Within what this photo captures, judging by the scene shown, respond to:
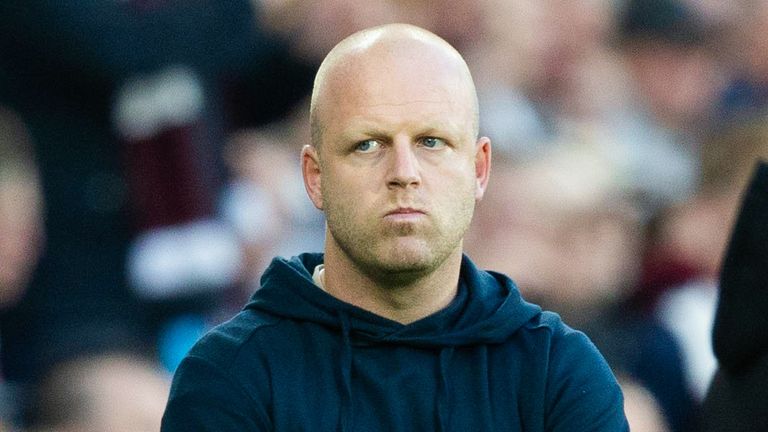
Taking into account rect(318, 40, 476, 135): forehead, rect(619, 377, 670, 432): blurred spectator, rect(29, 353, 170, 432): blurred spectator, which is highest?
rect(318, 40, 476, 135): forehead

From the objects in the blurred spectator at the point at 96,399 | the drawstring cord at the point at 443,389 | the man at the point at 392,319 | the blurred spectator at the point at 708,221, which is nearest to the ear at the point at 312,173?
the man at the point at 392,319

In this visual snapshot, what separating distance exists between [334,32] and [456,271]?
2.42 meters

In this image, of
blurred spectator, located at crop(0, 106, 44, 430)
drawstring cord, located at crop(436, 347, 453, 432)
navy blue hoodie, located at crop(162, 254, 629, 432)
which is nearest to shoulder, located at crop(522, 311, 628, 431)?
navy blue hoodie, located at crop(162, 254, 629, 432)

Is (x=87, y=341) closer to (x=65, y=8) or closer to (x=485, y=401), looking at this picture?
(x=65, y=8)

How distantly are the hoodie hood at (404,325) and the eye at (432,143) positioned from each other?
300 millimetres

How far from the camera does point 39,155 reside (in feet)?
15.1

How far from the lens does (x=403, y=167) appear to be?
103 inches

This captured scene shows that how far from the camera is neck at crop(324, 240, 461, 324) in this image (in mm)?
2742

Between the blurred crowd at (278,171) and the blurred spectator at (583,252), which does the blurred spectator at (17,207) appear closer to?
the blurred crowd at (278,171)

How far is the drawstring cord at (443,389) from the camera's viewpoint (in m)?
2.67

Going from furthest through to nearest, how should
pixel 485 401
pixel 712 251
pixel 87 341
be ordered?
pixel 712 251
pixel 87 341
pixel 485 401

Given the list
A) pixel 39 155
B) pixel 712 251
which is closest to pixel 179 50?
pixel 39 155

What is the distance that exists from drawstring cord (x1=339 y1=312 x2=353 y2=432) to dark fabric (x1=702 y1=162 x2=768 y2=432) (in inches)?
47.7

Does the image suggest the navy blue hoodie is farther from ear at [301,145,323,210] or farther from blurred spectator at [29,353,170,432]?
blurred spectator at [29,353,170,432]
